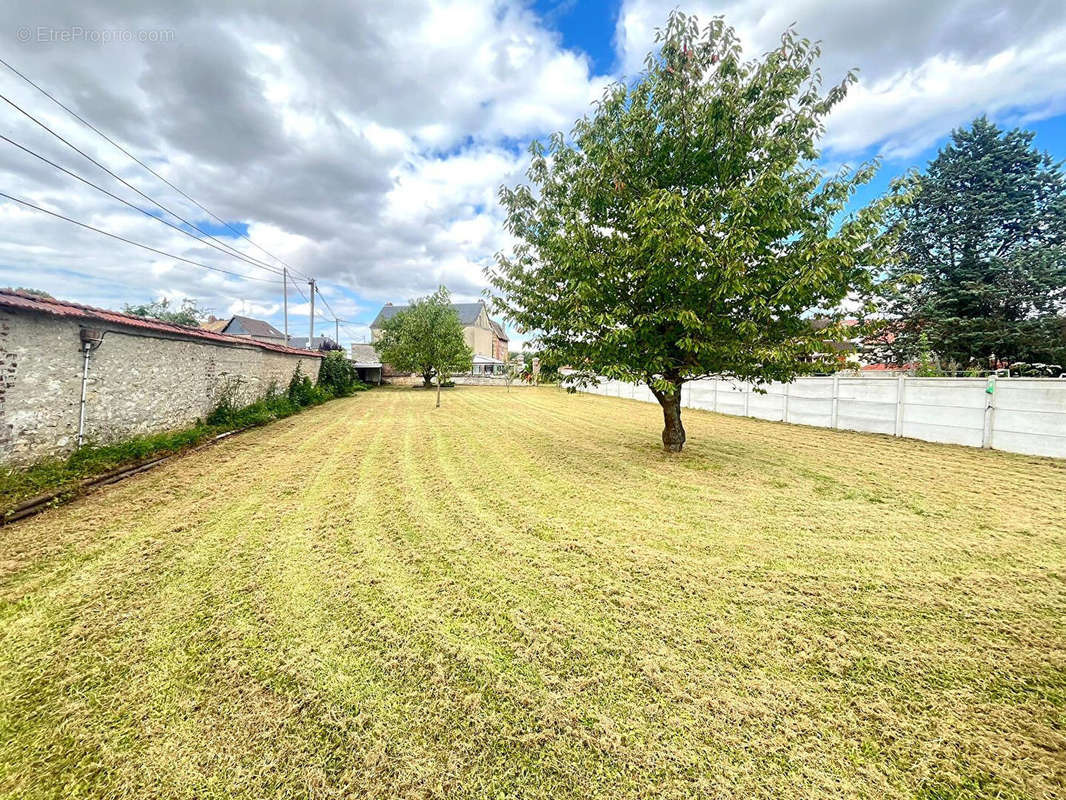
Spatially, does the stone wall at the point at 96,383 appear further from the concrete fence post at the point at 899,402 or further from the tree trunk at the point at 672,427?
the concrete fence post at the point at 899,402

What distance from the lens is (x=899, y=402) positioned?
988 centimetres

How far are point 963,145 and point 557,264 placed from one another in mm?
21359

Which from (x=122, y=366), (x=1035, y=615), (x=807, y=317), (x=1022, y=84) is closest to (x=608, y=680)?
(x=1035, y=615)

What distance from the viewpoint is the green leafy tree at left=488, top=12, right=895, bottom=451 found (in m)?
5.56

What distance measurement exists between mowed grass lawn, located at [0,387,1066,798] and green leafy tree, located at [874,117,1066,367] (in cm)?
1486

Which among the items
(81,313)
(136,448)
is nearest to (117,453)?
(136,448)

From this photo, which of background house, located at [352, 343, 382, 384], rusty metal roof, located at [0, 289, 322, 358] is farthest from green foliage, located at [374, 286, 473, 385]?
rusty metal roof, located at [0, 289, 322, 358]

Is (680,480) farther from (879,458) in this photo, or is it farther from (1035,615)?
(879,458)

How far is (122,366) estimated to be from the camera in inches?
288

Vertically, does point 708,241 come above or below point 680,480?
above

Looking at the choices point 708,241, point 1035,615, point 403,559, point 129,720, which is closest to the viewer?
point 129,720

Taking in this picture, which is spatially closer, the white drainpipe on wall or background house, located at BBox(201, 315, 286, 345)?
the white drainpipe on wall

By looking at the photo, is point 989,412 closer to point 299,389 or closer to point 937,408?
point 937,408

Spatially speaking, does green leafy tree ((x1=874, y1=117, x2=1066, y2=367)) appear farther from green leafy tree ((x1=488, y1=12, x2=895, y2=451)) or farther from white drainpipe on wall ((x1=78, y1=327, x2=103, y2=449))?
white drainpipe on wall ((x1=78, y1=327, x2=103, y2=449))
